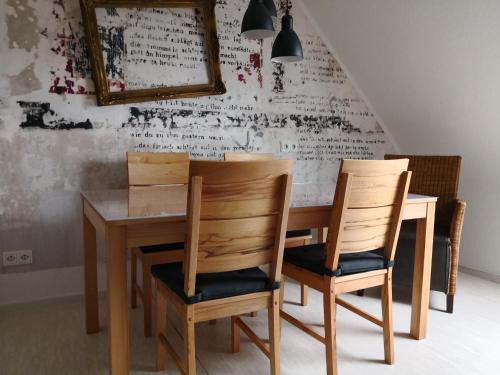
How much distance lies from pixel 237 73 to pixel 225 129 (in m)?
0.43

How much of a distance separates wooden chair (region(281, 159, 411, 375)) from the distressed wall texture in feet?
0.93

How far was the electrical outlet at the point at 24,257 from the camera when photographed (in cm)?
251

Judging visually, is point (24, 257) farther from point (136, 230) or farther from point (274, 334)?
point (274, 334)

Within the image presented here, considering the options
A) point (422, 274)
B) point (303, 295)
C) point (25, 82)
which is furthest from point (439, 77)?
point (25, 82)

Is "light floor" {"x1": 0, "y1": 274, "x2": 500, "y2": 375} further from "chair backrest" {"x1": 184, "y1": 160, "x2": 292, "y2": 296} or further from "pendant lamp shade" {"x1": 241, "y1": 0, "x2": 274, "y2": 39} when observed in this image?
"pendant lamp shade" {"x1": 241, "y1": 0, "x2": 274, "y2": 39}

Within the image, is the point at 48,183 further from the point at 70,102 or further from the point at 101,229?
the point at 101,229

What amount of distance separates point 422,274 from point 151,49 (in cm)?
215

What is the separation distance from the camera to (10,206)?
247 centimetres

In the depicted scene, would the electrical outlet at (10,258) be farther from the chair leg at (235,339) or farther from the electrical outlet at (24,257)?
the chair leg at (235,339)

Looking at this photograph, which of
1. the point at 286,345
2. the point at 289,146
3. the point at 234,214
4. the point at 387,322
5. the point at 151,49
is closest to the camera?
the point at 234,214

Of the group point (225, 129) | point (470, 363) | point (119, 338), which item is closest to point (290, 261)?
point (119, 338)

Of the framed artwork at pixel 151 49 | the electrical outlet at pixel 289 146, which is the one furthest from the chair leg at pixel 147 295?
the electrical outlet at pixel 289 146

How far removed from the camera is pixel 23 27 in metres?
2.40

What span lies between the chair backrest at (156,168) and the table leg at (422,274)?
55.1 inches
